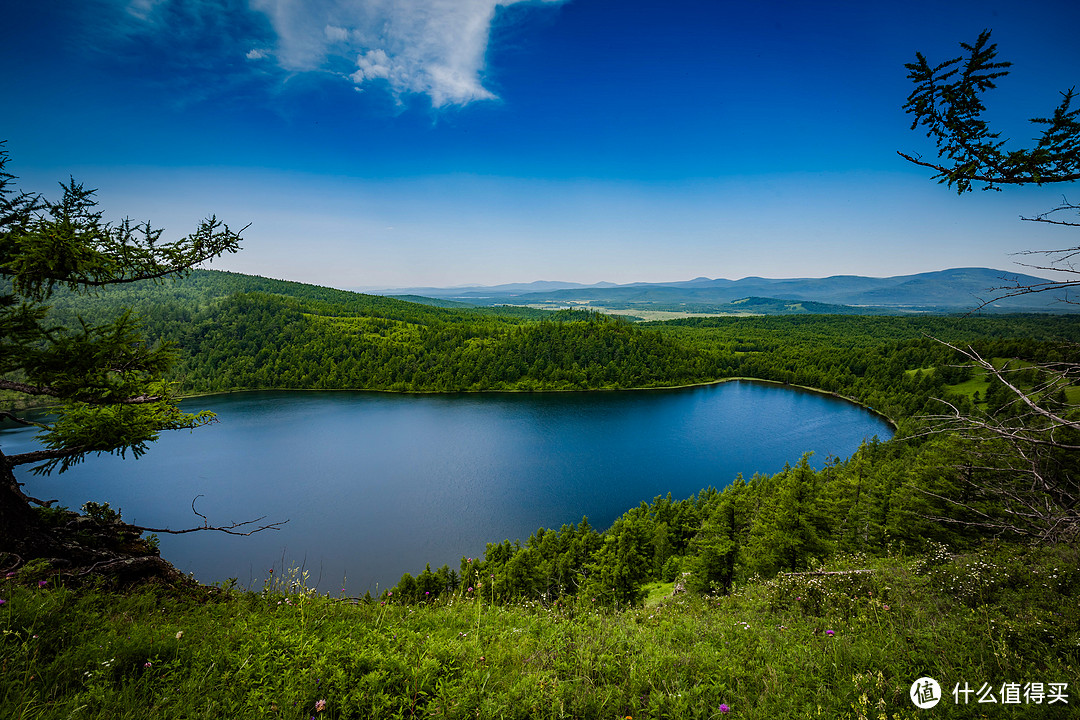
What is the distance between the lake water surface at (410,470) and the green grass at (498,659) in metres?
10.3

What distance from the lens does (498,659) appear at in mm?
3600

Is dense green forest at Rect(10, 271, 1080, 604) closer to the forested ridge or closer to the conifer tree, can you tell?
the forested ridge

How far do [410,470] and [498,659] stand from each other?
126 ft

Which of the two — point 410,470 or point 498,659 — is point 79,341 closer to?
point 498,659

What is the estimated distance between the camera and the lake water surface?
2659 centimetres

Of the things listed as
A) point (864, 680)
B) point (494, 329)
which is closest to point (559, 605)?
point (864, 680)

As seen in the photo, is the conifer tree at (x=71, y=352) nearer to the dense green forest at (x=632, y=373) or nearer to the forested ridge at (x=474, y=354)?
the dense green forest at (x=632, y=373)

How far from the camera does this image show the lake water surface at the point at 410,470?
2659 cm

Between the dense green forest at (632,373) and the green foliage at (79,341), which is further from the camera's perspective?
the dense green forest at (632,373)

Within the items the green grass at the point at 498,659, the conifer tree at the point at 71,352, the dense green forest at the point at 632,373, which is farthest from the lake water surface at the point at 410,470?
the green grass at the point at 498,659

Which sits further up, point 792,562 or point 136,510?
point 792,562

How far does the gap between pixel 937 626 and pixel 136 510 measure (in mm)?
41142

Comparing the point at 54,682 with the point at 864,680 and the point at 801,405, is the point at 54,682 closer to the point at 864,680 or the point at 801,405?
the point at 864,680

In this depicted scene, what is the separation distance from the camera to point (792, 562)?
14.7 meters
